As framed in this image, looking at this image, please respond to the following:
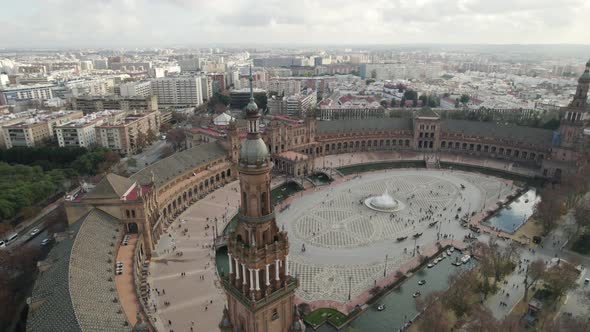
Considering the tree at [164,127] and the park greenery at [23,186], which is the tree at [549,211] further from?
the tree at [164,127]

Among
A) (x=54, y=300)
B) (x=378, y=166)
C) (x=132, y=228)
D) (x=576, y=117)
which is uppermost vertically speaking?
(x=576, y=117)

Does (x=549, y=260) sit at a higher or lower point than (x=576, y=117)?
lower

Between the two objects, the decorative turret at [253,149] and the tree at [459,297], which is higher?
the decorative turret at [253,149]

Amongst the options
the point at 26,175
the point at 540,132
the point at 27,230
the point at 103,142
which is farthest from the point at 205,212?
the point at 540,132

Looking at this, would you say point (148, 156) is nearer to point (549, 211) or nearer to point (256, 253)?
point (256, 253)

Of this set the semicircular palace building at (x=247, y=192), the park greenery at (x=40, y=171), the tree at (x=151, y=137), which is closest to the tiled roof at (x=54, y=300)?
the semicircular palace building at (x=247, y=192)

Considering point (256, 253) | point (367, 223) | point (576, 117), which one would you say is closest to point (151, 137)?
point (367, 223)
